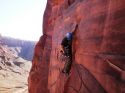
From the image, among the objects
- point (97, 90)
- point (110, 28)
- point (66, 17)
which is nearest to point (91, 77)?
point (97, 90)

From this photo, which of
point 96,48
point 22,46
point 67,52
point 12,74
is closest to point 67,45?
point 67,52

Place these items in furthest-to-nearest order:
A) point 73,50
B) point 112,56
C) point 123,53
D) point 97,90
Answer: point 73,50 → point 97,90 → point 112,56 → point 123,53

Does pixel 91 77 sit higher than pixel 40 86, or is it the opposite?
pixel 91 77

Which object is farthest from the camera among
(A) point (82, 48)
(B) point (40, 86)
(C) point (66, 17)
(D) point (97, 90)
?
(B) point (40, 86)

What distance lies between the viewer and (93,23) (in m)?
7.01

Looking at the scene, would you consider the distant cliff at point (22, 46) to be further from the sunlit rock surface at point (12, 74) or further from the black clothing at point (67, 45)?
the black clothing at point (67, 45)

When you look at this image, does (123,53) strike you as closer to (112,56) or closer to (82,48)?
(112,56)

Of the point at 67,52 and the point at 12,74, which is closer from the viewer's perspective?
the point at 67,52

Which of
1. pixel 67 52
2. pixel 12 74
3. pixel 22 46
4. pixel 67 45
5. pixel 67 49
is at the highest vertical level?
pixel 22 46

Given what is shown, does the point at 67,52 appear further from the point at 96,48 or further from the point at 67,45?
the point at 96,48

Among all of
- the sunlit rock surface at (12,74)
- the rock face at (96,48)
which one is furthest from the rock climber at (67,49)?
the sunlit rock surface at (12,74)

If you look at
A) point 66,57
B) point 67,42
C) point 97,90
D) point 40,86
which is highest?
point 67,42

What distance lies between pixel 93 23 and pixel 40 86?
1071cm

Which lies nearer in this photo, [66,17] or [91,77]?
[91,77]
